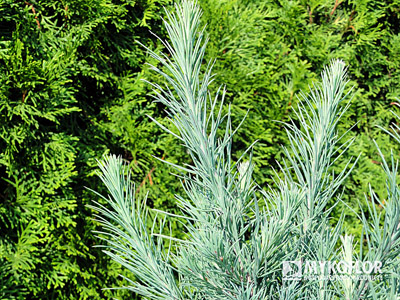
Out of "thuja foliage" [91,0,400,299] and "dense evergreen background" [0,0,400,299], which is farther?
"dense evergreen background" [0,0,400,299]

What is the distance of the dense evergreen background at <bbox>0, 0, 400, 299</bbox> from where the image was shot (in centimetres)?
198

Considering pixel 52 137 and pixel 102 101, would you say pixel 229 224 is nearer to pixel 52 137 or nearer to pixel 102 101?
pixel 52 137

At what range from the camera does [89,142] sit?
2398 mm

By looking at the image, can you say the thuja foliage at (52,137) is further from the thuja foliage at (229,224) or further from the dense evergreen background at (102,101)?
the thuja foliage at (229,224)

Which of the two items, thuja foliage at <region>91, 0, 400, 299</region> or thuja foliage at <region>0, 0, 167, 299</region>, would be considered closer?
thuja foliage at <region>91, 0, 400, 299</region>

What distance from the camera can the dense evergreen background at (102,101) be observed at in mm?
1982

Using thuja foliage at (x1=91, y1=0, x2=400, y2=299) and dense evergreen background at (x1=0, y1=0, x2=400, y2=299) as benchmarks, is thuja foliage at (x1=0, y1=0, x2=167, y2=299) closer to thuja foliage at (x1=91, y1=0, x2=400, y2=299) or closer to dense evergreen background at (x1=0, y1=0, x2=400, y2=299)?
dense evergreen background at (x1=0, y1=0, x2=400, y2=299)

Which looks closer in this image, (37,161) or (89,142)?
(37,161)

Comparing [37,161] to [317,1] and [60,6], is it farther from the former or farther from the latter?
[317,1]

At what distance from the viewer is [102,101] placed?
8.22ft

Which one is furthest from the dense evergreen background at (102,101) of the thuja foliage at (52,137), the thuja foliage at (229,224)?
the thuja foliage at (229,224)

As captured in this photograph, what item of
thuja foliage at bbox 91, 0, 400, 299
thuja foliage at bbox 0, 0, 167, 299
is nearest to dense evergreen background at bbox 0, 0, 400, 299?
thuja foliage at bbox 0, 0, 167, 299

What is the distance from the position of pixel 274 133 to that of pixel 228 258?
1997 mm

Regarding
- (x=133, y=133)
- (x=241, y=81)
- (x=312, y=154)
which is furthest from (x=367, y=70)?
(x=312, y=154)
